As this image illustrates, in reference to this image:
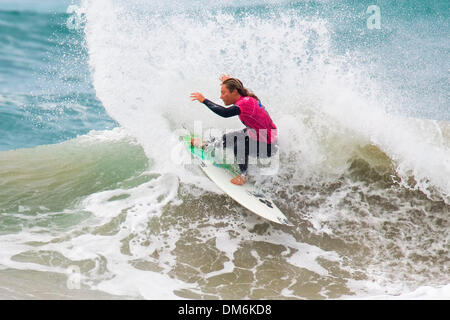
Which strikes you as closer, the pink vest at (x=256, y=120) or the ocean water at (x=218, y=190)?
the ocean water at (x=218, y=190)

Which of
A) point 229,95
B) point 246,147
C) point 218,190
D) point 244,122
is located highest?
point 229,95

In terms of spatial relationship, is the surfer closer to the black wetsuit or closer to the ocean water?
the black wetsuit

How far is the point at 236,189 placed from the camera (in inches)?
222

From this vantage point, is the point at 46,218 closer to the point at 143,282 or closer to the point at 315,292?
the point at 143,282

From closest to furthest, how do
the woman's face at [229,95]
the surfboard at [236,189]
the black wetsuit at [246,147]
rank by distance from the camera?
the surfboard at [236,189] < the woman's face at [229,95] < the black wetsuit at [246,147]

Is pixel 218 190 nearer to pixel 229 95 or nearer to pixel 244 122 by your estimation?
pixel 244 122

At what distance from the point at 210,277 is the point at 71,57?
1375cm

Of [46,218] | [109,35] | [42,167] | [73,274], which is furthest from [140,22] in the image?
[73,274]

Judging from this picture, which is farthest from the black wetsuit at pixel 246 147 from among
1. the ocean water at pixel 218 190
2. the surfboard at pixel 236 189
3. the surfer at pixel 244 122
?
the ocean water at pixel 218 190

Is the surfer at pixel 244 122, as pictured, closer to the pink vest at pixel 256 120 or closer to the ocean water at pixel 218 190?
the pink vest at pixel 256 120

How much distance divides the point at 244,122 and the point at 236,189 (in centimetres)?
84

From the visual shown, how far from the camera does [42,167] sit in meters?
7.21

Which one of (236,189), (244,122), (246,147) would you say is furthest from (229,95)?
(236,189)

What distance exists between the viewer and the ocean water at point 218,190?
15.5 feet
